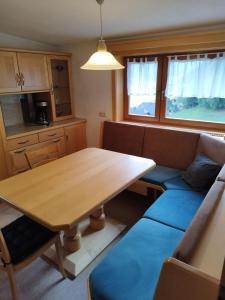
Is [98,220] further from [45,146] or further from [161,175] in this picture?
[45,146]

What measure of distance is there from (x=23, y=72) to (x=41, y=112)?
0.68 m

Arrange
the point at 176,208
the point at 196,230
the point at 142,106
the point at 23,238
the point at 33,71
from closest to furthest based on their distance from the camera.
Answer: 1. the point at 196,230
2. the point at 23,238
3. the point at 176,208
4. the point at 33,71
5. the point at 142,106

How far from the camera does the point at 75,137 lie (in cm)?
366

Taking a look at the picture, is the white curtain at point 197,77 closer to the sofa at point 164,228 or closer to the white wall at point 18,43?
the sofa at point 164,228

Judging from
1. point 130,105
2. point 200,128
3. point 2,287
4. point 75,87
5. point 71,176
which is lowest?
point 2,287

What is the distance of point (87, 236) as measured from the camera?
7.11 feet

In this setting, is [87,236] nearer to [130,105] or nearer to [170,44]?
[130,105]

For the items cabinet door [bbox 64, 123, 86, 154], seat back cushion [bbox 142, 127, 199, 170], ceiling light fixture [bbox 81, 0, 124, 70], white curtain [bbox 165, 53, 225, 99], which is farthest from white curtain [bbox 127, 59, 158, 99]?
ceiling light fixture [bbox 81, 0, 124, 70]

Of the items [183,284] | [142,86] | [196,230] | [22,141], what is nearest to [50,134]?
[22,141]

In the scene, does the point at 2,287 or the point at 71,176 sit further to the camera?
the point at 71,176

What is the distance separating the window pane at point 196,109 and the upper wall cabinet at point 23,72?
73.3 inches

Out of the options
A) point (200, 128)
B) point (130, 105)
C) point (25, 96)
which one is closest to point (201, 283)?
point (200, 128)

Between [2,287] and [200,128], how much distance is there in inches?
106

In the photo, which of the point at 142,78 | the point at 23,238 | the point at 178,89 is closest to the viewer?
the point at 23,238
